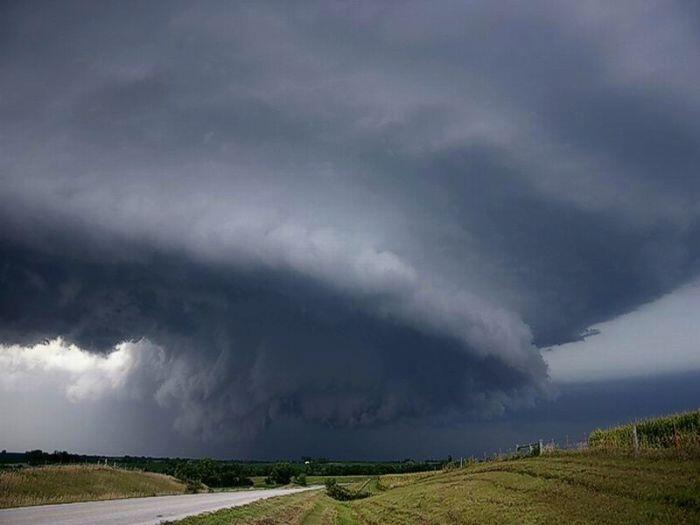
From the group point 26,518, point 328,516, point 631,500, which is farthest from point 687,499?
point 328,516

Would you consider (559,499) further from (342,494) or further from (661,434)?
(342,494)

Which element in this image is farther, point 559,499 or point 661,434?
point 661,434

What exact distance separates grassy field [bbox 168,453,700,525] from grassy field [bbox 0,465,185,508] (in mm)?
27618

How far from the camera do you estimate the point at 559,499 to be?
33312mm

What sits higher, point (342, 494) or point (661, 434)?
point (661, 434)

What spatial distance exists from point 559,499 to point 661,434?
79.3 ft

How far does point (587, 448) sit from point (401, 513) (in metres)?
20.8

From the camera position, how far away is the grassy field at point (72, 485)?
57.4 meters

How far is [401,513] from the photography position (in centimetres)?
5162

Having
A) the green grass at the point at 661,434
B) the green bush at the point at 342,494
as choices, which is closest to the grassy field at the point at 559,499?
the green grass at the point at 661,434

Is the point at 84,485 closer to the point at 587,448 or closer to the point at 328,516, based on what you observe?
the point at 328,516

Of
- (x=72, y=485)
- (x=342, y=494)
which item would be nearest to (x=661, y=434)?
(x=342, y=494)

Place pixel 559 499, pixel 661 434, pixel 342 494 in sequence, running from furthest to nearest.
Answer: pixel 342 494 < pixel 661 434 < pixel 559 499

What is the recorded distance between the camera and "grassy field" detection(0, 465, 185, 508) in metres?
57.4
